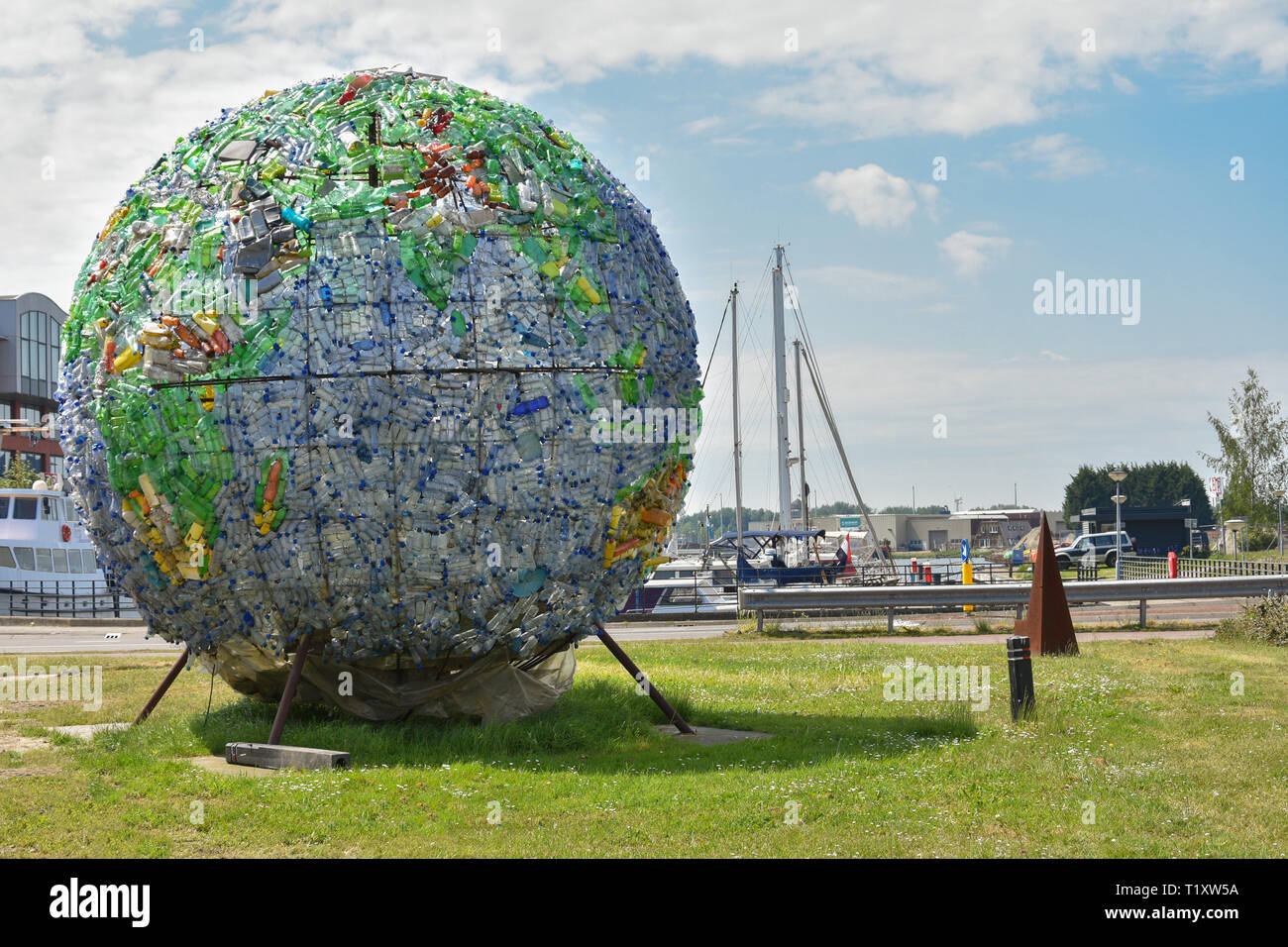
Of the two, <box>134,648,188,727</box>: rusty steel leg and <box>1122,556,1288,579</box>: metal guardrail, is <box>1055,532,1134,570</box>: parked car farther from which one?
<box>134,648,188,727</box>: rusty steel leg

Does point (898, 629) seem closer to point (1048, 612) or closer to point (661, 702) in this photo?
point (1048, 612)

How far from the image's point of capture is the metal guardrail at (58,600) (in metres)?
30.8

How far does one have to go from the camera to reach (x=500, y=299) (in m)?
9.63

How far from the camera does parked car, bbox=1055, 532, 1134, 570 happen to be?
49125 millimetres

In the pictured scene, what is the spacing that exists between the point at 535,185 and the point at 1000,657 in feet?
32.6

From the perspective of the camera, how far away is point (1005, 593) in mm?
21625

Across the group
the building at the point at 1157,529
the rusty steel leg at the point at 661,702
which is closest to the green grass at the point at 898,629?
the rusty steel leg at the point at 661,702

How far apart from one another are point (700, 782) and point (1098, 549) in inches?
1832

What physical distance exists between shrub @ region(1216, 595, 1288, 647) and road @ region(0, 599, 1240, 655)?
1.25m

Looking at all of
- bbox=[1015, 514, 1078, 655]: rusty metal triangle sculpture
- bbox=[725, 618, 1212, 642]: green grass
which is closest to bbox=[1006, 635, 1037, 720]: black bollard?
bbox=[1015, 514, 1078, 655]: rusty metal triangle sculpture

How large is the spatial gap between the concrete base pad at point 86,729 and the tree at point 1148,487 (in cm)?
8814

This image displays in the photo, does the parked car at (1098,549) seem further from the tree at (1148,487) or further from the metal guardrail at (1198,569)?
the tree at (1148,487)
